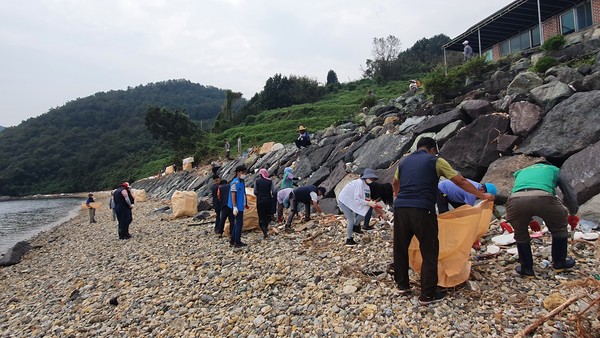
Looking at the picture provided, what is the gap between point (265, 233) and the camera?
8.17 metres

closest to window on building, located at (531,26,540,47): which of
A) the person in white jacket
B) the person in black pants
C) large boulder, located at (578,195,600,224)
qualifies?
large boulder, located at (578,195,600,224)

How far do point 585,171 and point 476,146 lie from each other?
246 cm

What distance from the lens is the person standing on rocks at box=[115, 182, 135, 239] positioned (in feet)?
34.9

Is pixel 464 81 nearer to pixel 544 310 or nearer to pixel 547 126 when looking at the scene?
pixel 547 126

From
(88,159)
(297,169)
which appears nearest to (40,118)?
(88,159)

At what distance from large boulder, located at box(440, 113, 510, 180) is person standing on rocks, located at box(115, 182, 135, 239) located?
8.76m

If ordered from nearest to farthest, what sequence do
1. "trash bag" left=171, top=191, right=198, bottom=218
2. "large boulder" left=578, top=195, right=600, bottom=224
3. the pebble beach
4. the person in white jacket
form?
the pebble beach
"large boulder" left=578, top=195, right=600, bottom=224
the person in white jacket
"trash bag" left=171, top=191, right=198, bottom=218

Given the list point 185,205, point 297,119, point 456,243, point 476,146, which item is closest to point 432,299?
point 456,243

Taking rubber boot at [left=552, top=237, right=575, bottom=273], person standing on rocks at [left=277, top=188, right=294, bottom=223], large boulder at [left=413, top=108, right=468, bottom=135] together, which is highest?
large boulder at [left=413, top=108, right=468, bottom=135]

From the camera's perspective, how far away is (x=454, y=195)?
5711 millimetres

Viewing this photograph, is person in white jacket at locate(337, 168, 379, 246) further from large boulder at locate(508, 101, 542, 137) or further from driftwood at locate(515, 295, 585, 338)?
large boulder at locate(508, 101, 542, 137)

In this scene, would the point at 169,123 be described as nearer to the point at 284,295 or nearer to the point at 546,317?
the point at 284,295

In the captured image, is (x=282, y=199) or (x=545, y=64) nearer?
(x=282, y=199)

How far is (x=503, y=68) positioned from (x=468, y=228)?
1357 centimetres
